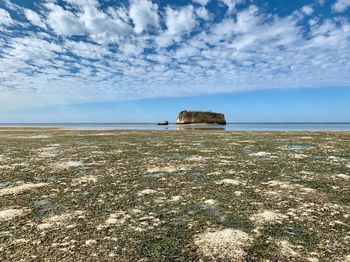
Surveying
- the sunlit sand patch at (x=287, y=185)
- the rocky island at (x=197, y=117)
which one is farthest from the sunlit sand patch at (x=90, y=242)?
the rocky island at (x=197, y=117)

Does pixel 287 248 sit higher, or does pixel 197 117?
pixel 197 117

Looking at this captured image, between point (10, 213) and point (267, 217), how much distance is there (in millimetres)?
5182

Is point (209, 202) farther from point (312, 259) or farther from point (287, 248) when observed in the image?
point (312, 259)

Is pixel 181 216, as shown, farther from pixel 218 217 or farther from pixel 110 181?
pixel 110 181

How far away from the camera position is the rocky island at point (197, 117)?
147375 mm

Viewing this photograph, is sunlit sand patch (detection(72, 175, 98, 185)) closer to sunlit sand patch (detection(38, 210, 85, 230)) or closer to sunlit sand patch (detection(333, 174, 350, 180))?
sunlit sand patch (detection(38, 210, 85, 230))

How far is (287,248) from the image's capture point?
408 centimetres

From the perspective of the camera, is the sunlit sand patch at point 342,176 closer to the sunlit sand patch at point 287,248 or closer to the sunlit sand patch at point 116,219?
the sunlit sand patch at point 287,248

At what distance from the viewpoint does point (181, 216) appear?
5457mm

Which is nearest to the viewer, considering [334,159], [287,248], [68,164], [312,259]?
[312,259]

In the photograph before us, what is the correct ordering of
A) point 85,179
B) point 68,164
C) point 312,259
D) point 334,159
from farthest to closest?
point 334,159, point 68,164, point 85,179, point 312,259

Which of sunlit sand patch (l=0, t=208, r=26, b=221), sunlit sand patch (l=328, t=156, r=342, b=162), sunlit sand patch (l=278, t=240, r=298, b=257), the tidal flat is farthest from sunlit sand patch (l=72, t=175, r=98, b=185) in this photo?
sunlit sand patch (l=328, t=156, r=342, b=162)

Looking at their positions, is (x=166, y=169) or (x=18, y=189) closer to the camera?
(x=18, y=189)

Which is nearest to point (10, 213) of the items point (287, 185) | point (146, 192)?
point (146, 192)
